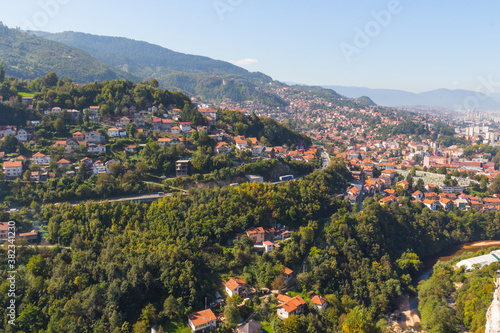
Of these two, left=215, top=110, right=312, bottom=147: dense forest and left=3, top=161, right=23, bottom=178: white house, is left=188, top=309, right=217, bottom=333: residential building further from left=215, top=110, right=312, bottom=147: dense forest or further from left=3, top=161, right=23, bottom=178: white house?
left=215, top=110, right=312, bottom=147: dense forest

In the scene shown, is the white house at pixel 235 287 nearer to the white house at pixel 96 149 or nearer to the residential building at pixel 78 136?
the white house at pixel 96 149

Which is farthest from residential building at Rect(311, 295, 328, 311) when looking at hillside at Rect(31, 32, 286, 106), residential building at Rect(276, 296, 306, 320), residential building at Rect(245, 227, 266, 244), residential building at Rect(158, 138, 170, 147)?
hillside at Rect(31, 32, 286, 106)

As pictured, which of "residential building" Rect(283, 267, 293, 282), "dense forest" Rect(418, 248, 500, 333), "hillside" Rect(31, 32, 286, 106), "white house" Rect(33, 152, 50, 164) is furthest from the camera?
"hillside" Rect(31, 32, 286, 106)

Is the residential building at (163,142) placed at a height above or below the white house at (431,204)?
above

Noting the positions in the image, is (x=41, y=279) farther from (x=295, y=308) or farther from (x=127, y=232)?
(x=295, y=308)

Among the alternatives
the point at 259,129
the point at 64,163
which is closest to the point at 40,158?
the point at 64,163

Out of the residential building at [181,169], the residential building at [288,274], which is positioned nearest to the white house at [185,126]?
the residential building at [181,169]
